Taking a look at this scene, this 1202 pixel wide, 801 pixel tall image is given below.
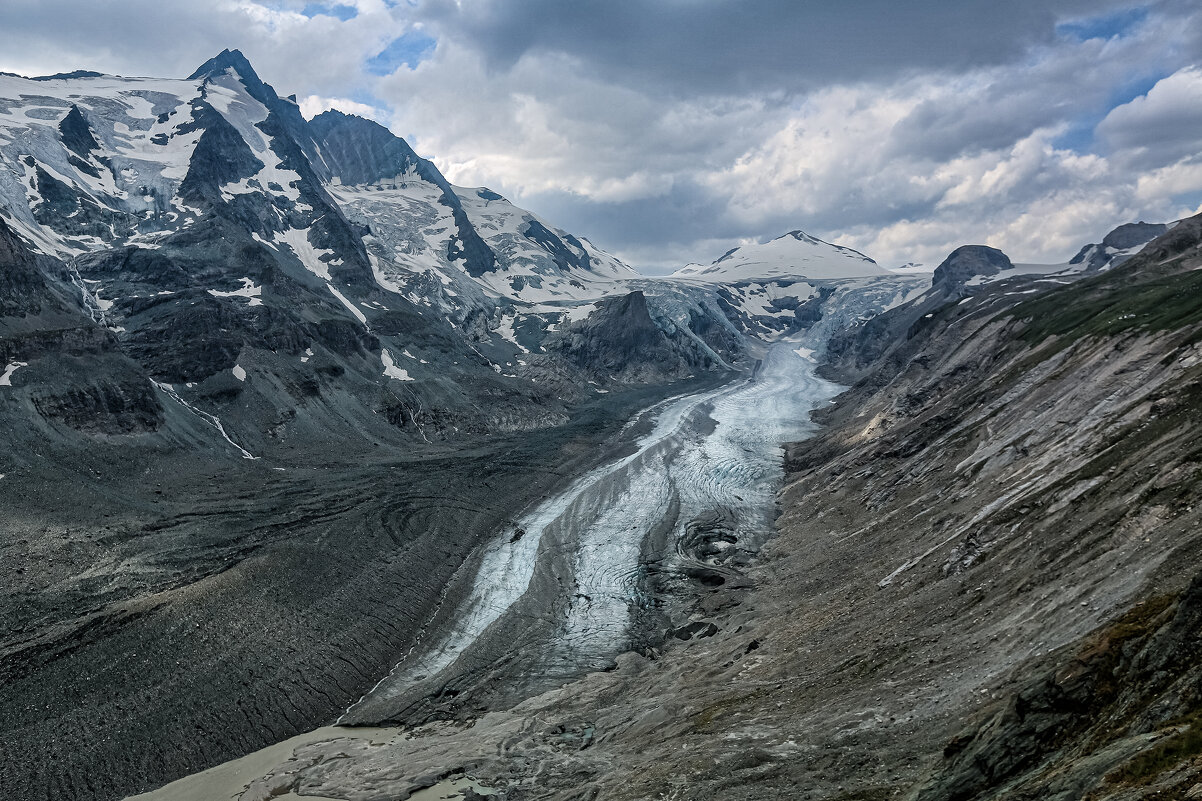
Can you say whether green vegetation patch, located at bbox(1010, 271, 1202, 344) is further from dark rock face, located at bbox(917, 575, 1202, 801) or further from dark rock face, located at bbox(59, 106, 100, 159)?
dark rock face, located at bbox(59, 106, 100, 159)

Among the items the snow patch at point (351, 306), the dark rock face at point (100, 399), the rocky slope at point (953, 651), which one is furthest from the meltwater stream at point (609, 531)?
the snow patch at point (351, 306)

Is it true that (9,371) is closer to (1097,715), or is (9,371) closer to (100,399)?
(100,399)

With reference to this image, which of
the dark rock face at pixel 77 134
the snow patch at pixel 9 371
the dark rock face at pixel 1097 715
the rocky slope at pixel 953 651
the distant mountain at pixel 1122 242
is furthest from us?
the distant mountain at pixel 1122 242

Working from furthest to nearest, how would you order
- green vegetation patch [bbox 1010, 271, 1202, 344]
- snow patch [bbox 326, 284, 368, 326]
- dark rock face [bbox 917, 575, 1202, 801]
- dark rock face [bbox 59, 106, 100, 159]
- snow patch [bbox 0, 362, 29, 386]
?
dark rock face [bbox 59, 106, 100, 159], snow patch [bbox 326, 284, 368, 326], snow patch [bbox 0, 362, 29, 386], green vegetation patch [bbox 1010, 271, 1202, 344], dark rock face [bbox 917, 575, 1202, 801]

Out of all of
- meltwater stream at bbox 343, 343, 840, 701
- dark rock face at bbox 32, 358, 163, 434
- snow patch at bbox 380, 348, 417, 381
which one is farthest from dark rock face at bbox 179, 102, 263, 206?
meltwater stream at bbox 343, 343, 840, 701

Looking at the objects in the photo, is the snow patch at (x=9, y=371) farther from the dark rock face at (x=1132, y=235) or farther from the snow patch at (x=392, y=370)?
the dark rock face at (x=1132, y=235)

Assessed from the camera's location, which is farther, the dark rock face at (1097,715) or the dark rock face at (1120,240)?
the dark rock face at (1120,240)

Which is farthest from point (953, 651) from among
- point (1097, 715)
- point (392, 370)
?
point (392, 370)

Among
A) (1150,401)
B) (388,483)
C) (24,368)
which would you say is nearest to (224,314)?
(24,368)

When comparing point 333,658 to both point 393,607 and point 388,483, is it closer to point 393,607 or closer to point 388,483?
point 393,607
